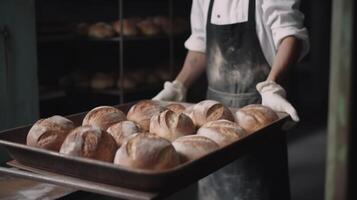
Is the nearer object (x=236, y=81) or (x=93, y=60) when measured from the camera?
(x=236, y=81)

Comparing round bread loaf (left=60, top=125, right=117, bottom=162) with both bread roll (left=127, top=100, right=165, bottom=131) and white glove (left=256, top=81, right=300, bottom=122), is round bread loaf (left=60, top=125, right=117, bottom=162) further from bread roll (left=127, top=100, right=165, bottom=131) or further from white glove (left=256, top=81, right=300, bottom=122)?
white glove (left=256, top=81, right=300, bottom=122)

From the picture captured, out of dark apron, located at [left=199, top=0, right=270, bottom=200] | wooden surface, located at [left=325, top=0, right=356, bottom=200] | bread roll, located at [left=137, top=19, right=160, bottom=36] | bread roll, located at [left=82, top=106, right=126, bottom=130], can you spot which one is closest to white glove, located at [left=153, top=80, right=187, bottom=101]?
dark apron, located at [left=199, top=0, right=270, bottom=200]

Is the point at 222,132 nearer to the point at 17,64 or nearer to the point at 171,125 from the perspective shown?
the point at 171,125

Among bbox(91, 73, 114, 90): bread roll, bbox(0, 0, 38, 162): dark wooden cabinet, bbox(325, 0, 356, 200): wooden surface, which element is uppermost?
bbox(325, 0, 356, 200): wooden surface

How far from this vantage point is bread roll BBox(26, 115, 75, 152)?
1.09 meters

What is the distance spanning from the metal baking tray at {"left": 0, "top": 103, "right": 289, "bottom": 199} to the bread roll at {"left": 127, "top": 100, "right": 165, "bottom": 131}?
11.8 inches

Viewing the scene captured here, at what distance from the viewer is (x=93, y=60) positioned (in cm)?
392

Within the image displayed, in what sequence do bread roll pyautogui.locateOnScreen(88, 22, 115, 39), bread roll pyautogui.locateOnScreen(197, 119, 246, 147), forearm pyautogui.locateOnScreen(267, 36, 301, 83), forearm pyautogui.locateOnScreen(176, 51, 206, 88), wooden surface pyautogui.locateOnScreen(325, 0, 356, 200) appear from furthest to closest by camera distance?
bread roll pyautogui.locateOnScreen(88, 22, 115, 39)
forearm pyautogui.locateOnScreen(176, 51, 206, 88)
forearm pyautogui.locateOnScreen(267, 36, 301, 83)
bread roll pyautogui.locateOnScreen(197, 119, 246, 147)
wooden surface pyautogui.locateOnScreen(325, 0, 356, 200)

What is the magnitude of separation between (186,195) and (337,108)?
2582mm

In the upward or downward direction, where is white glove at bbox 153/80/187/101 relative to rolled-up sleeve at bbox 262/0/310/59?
downward

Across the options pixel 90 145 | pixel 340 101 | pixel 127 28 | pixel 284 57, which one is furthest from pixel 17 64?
pixel 340 101

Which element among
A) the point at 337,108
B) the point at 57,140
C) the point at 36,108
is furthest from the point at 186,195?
the point at 337,108

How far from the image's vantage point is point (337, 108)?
0.56 metres

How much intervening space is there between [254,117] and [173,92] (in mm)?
647
